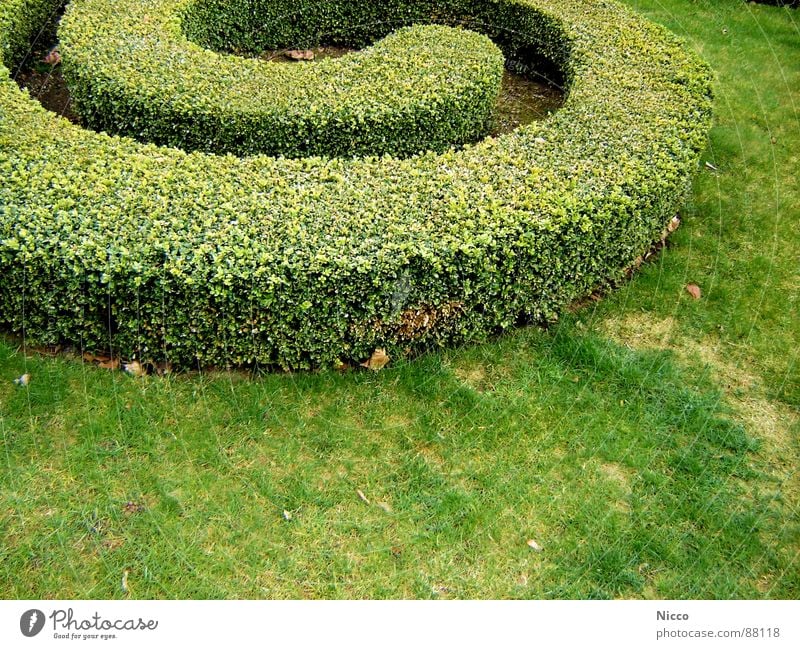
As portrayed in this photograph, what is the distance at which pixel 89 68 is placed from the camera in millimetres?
7105

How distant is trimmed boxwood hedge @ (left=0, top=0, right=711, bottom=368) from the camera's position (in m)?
4.87

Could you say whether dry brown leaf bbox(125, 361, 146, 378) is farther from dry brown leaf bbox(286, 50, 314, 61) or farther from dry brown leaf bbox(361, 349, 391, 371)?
dry brown leaf bbox(286, 50, 314, 61)

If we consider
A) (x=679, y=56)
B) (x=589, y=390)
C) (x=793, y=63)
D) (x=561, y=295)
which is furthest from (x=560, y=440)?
(x=793, y=63)

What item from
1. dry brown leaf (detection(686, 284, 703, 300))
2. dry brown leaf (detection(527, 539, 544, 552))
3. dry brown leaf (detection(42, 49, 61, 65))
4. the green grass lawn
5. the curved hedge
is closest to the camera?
the green grass lawn

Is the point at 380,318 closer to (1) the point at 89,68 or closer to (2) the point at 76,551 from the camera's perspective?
(2) the point at 76,551

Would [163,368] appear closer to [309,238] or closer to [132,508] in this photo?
[132,508]

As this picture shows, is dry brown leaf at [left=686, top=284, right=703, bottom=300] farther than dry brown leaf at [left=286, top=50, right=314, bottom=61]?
No

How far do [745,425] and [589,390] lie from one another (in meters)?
1.16

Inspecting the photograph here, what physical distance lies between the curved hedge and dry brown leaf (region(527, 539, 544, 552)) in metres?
4.34

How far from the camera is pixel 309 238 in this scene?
Result: 16.4 ft

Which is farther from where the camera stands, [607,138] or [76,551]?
[607,138]
